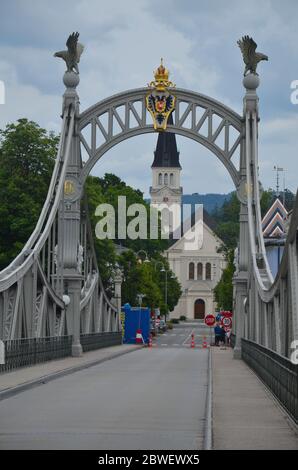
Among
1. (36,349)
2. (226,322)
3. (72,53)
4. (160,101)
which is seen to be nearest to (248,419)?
(36,349)

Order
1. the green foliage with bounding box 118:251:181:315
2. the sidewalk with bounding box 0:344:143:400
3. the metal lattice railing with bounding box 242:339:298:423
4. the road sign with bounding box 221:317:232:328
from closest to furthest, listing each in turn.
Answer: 1. the metal lattice railing with bounding box 242:339:298:423
2. the sidewalk with bounding box 0:344:143:400
3. the road sign with bounding box 221:317:232:328
4. the green foliage with bounding box 118:251:181:315

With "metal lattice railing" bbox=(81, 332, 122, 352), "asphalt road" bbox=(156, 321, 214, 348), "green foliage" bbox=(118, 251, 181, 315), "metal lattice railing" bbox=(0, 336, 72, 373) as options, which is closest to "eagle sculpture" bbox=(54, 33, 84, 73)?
"metal lattice railing" bbox=(0, 336, 72, 373)

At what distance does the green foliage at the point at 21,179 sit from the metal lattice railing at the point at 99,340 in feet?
Result: 22.5

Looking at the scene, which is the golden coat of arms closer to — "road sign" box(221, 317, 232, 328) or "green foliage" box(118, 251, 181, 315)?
"road sign" box(221, 317, 232, 328)

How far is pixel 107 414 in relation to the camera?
2105 cm

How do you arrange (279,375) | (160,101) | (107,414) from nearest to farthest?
(107,414)
(279,375)
(160,101)

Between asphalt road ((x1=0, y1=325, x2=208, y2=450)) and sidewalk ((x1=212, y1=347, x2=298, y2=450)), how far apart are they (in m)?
0.37

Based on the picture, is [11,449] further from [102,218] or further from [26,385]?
[102,218]

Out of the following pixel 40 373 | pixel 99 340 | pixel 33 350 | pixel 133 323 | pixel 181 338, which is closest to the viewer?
pixel 40 373

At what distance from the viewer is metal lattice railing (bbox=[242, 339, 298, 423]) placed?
2011cm

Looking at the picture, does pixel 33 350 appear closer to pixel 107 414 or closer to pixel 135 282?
pixel 107 414

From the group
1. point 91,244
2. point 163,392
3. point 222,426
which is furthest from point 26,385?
point 91,244

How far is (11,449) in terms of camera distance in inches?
607

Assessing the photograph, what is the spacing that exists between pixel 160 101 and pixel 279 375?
2399cm
